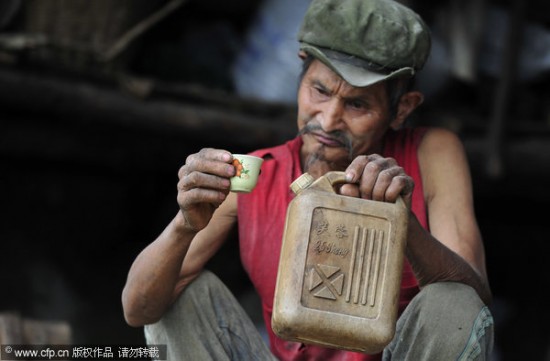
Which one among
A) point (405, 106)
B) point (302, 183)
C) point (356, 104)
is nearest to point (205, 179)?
point (302, 183)

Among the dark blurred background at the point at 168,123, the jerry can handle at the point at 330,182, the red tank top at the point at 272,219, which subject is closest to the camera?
the jerry can handle at the point at 330,182

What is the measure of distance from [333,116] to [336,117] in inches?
0.5

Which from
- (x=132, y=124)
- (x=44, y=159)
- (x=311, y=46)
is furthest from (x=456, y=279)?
(x=44, y=159)

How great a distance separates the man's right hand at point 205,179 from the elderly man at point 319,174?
0.27 feet

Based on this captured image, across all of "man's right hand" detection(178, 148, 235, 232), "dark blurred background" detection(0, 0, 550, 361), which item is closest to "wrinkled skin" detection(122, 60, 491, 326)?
"man's right hand" detection(178, 148, 235, 232)

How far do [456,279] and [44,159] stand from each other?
3410 mm

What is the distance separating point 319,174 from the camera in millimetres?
3375

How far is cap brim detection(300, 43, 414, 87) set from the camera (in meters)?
3.22

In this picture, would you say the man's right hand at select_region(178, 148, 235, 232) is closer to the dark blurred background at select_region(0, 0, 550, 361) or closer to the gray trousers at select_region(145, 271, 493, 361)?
the gray trousers at select_region(145, 271, 493, 361)

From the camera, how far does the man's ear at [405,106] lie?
3475mm

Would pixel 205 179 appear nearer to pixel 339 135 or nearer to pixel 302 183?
pixel 302 183

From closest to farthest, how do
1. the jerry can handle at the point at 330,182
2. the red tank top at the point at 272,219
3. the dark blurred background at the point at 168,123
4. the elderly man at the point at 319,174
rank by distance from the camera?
the jerry can handle at the point at 330,182 < the elderly man at the point at 319,174 < the red tank top at the point at 272,219 < the dark blurred background at the point at 168,123

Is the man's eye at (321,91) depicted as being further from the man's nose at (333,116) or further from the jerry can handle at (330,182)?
the jerry can handle at (330,182)

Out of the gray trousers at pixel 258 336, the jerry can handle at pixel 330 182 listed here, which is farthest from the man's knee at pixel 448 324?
the jerry can handle at pixel 330 182
